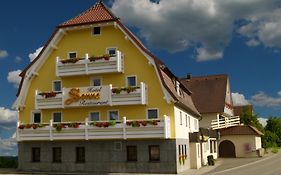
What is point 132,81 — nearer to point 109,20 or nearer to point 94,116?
point 94,116

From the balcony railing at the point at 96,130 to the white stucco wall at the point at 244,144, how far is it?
25607 millimetres

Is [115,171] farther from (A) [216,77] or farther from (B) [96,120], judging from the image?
(A) [216,77]

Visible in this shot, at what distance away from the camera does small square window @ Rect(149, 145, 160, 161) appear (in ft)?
120

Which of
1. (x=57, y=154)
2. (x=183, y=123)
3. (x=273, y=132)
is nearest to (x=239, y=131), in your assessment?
(x=183, y=123)

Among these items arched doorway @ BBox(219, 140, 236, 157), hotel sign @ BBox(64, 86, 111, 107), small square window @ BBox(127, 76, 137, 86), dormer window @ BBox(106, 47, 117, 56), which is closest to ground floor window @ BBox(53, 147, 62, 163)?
hotel sign @ BBox(64, 86, 111, 107)

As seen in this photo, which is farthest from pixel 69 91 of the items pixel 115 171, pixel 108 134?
pixel 115 171

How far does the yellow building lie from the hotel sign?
0.28 ft

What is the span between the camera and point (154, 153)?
36.6m

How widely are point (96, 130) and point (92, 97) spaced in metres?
2.97

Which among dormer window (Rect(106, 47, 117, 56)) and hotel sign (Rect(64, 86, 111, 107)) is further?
dormer window (Rect(106, 47, 117, 56))

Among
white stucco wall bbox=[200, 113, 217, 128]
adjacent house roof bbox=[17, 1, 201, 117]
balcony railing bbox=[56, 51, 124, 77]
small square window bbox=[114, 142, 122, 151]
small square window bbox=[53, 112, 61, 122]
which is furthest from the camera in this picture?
white stucco wall bbox=[200, 113, 217, 128]

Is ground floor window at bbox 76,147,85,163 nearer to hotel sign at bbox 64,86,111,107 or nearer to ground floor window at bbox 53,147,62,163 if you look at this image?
ground floor window at bbox 53,147,62,163

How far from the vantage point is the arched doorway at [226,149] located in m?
59.4

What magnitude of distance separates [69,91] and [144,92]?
6.78m
